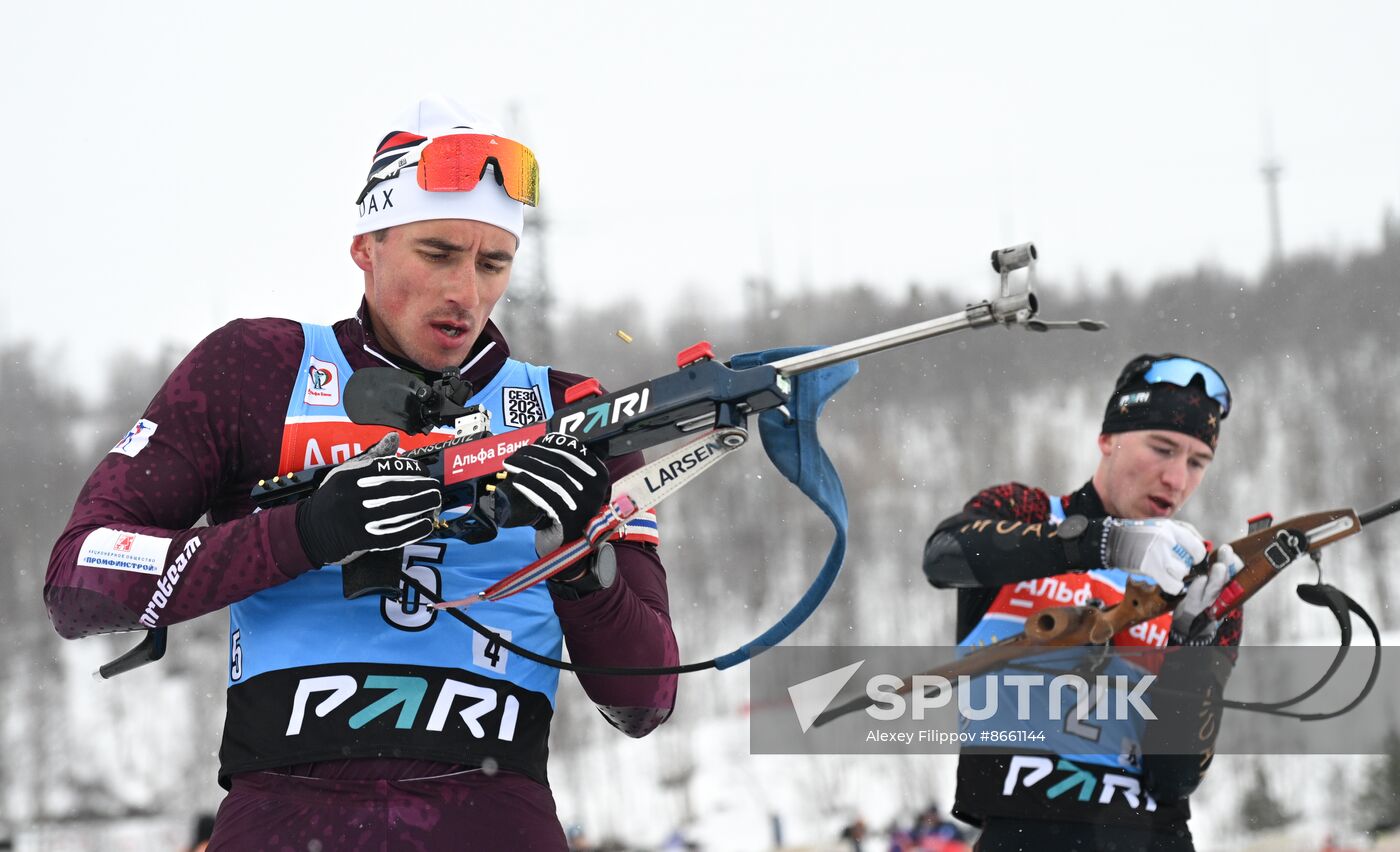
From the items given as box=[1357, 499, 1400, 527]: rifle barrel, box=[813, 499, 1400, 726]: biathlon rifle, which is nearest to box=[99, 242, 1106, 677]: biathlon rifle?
box=[813, 499, 1400, 726]: biathlon rifle

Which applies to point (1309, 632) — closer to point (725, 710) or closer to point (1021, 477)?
point (1021, 477)

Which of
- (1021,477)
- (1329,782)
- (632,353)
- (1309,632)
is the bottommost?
(1329,782)

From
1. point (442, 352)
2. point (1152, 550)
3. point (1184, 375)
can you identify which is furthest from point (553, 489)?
point (1184, 375)

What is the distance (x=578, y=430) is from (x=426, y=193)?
628 millimetres

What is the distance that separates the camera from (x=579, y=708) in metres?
26.6

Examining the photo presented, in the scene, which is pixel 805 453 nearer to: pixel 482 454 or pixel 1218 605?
pixel 482 454

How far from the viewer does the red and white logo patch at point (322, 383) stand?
2545 millimetres

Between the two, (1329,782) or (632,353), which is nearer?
(1329,782)

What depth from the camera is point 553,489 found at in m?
2.19

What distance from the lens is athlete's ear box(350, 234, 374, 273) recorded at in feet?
9.14

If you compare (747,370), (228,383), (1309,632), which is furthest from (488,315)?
(1309,632)

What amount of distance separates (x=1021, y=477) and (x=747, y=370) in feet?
89.5

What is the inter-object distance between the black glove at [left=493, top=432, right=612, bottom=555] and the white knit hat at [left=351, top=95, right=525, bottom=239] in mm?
617

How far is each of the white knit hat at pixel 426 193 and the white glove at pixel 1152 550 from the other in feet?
5.40
